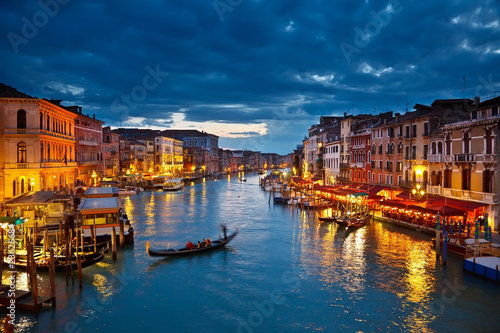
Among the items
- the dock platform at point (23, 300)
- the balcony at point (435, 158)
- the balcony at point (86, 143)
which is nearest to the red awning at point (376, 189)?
the balcony at point (435, 158)

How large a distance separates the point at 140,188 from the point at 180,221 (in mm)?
35870

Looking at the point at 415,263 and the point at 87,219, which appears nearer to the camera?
the point at 415,263

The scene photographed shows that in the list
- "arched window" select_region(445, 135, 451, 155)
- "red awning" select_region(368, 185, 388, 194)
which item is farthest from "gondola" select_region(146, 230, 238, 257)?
"red awning" select_region(368, 185, 388, 194)

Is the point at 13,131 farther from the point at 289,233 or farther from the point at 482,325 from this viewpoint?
the point at 482,325

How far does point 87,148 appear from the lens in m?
49.2

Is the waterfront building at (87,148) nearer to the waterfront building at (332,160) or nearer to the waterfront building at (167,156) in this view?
the waterfront building at (332,160)

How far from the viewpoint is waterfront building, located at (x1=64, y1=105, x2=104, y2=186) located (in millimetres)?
45656

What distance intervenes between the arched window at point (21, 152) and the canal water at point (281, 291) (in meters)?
13.4

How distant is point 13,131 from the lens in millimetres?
30297

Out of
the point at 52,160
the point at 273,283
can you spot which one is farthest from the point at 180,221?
the point at 273,283

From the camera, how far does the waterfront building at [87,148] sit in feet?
150

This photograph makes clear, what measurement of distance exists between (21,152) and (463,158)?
107 ft

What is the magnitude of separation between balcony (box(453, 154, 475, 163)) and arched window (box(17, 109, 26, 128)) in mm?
32213

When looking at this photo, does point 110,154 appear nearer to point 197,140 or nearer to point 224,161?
point 197,140
